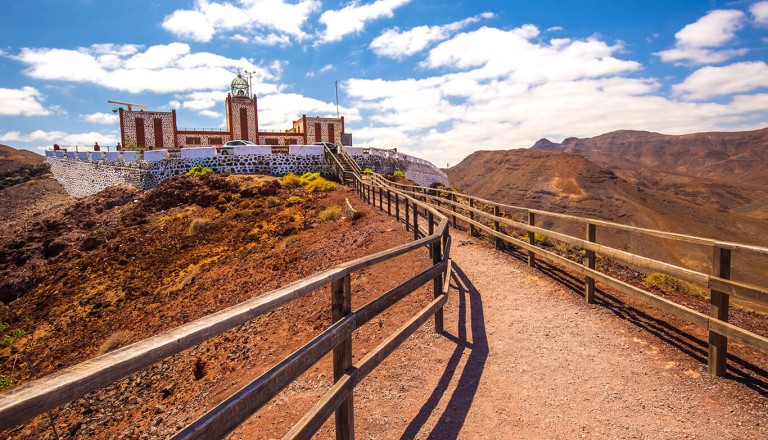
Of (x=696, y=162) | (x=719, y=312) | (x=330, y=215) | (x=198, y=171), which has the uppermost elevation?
(x=696, y=162)

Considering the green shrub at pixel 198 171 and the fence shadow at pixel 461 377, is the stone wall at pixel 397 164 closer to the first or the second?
the green shrub at pixel 198 171

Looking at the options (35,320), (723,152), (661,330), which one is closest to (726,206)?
(723,152)

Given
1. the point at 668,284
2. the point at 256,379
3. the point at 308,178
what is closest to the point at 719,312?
the point at 256,379

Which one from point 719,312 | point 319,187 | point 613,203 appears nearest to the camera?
point 719,312

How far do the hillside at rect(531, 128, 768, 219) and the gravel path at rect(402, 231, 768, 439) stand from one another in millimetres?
84751

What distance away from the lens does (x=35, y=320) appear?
12.0m

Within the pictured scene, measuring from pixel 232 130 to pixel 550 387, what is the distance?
4378cm

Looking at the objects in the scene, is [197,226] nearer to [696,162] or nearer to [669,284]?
[669,284]

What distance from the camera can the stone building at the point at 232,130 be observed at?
39156 mm

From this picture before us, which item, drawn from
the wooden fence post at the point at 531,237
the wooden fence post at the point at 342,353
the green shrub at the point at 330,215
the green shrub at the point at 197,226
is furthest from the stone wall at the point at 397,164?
the wooden fence post at the point at 342,353

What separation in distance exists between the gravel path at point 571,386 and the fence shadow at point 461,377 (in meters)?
0.01

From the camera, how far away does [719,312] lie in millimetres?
3758

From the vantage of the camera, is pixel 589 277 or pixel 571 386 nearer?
pixel 571 386

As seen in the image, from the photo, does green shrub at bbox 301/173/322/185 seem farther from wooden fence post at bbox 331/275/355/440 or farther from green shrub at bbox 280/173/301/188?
wooden fence post at bbox 331/275/355/440
